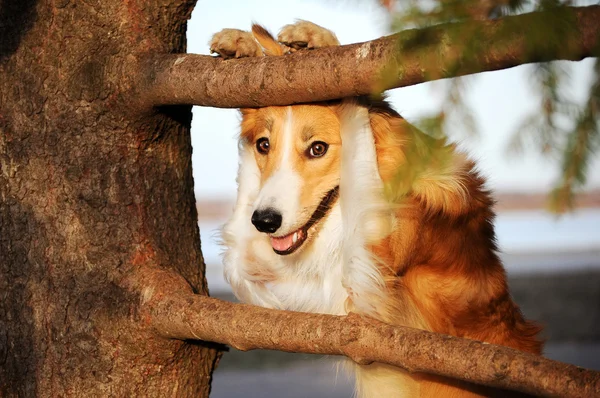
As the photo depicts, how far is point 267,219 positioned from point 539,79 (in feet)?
5.08

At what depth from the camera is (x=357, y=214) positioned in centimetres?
262

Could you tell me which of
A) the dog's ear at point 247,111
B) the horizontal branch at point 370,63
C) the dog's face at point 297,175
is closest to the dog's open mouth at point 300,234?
the dog's face at point 297,175

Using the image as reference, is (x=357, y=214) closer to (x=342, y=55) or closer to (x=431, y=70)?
(x=342, y=55)

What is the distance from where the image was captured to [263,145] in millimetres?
2910

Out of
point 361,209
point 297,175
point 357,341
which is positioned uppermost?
point 297,175

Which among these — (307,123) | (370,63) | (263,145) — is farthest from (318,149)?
(370,63)

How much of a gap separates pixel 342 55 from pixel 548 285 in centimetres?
777

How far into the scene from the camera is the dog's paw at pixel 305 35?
2432mm

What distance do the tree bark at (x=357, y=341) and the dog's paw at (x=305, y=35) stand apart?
0.87m

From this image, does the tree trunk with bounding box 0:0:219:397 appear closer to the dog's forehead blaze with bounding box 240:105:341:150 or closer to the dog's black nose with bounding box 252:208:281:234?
the dog's black nose with bounding box 252:208:281:234

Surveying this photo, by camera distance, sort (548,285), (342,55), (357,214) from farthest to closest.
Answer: (548,285) < (357,214) < (342,55)

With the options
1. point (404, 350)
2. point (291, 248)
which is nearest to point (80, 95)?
point (291, 248)

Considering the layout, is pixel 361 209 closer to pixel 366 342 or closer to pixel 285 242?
pixel 285 242

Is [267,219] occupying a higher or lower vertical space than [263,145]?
lower
